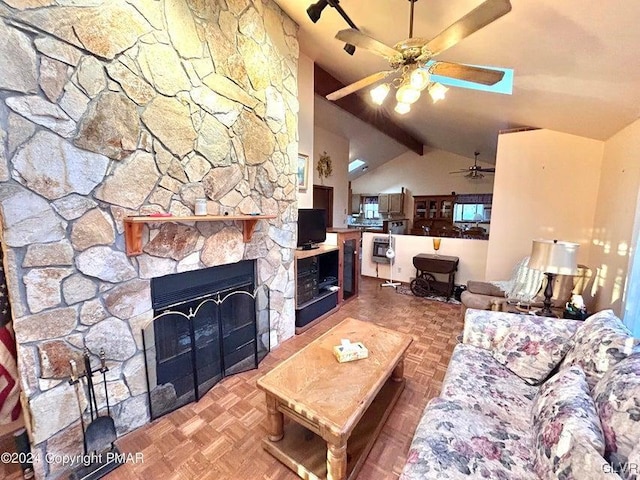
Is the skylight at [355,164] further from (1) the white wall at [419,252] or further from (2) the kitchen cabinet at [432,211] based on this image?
(1) the white wall at [419,252]

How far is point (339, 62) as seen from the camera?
10.8 feet

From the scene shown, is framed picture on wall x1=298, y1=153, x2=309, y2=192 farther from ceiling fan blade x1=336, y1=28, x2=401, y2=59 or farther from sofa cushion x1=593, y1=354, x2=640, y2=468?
sofa cushion x1=593, y1=354, x2=640, y2=468

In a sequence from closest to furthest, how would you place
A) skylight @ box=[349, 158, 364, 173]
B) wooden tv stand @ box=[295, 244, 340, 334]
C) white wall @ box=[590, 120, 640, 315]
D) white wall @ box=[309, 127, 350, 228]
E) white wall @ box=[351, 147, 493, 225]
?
white wall @ box=[590, 120, 640, 315] < wooden tv stand @ box=[295, 244, 340, 334] < white wall @ box=[309, 127, 350, 228] < white wall @ box=[351, 147, 493, 225] < skylight @ box=[349, 158, 364, 173]

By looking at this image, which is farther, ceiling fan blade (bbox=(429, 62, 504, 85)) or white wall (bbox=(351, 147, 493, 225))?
white wall (bbox=(351, 147, 493, 225))

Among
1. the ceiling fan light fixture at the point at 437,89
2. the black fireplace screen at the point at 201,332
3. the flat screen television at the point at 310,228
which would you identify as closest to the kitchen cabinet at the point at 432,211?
the flat screen television at the point at 310,228

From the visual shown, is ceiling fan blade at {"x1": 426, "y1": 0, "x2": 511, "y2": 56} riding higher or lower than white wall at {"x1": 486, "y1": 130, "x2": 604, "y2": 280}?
higher

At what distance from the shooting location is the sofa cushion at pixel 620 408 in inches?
36.6

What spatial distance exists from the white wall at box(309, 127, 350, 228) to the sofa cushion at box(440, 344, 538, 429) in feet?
14.9

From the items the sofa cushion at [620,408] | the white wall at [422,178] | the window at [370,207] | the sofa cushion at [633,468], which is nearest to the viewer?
the sofa cushion at [633,468]

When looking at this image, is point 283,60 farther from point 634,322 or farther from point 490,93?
point 634,322

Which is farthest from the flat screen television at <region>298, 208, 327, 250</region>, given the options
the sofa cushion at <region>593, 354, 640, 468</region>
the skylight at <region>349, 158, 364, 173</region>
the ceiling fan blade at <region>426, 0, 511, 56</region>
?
the skylight at <region>349, 158, 364, 173</region>

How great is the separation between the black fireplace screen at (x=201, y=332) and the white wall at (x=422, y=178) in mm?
7016

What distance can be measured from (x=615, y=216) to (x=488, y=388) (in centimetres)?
242

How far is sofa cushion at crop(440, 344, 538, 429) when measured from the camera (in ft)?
4.64
